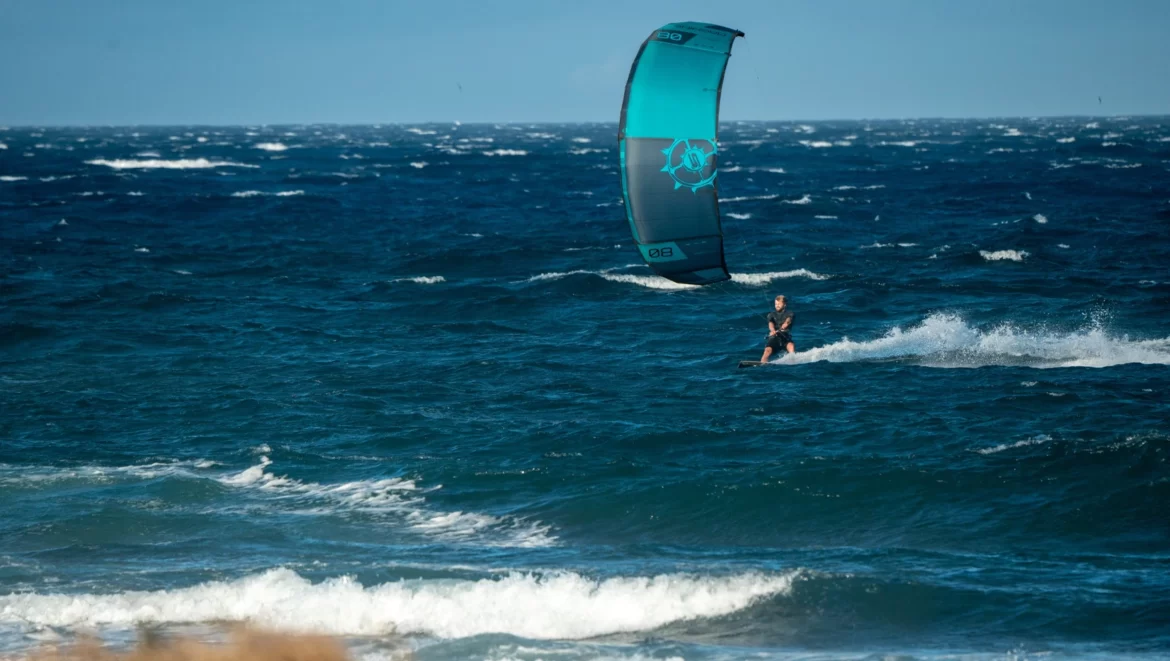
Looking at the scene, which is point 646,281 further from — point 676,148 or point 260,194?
point 260,194

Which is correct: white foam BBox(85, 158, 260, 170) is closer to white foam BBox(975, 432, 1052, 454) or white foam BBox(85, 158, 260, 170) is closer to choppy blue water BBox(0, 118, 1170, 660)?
choppy blue water BBox(0, 118, 1170, 660)

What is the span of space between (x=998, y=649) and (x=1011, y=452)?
695cm

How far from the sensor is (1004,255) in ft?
131

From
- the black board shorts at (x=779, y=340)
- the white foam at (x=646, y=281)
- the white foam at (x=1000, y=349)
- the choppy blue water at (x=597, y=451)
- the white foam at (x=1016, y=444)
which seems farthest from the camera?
the white foam at (x=646, y=281)

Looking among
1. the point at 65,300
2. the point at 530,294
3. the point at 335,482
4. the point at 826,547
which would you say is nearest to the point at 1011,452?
the point at 826,547

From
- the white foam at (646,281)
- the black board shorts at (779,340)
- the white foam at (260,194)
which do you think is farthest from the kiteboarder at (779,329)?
the white foam at (260,194)

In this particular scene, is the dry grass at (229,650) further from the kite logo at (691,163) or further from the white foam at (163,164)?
the white foam at (163,164)

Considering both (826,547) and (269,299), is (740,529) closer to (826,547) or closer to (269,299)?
(826,547)

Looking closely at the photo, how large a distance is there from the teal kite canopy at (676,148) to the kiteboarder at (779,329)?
4.88 meters

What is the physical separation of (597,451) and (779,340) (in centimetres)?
615

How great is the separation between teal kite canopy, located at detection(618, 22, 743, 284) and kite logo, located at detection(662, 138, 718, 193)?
0.05 feet

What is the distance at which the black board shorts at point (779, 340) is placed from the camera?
A: 24.1 metres

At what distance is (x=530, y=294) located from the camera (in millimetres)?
35219

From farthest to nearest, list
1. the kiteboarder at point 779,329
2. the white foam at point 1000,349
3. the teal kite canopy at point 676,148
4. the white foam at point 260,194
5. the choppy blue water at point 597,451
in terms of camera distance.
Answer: the white foam at point 260,194, the white foam at point 1000,349, the kiteboarder at point 779,329, the teal kite canopy at point 676,148, the choppy blue water at point 597,451
